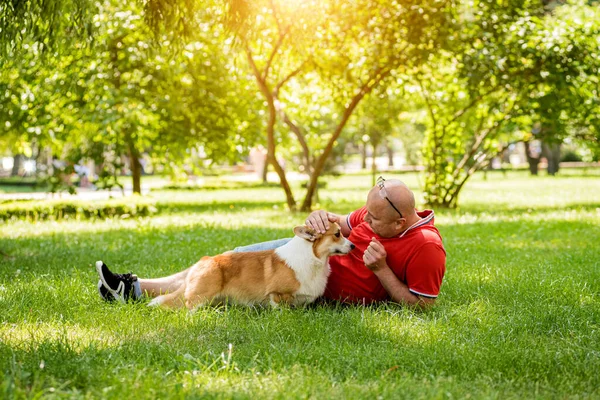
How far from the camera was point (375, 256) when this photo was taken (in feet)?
18.6

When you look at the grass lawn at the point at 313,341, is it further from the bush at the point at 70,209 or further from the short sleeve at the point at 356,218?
the bush at the point at 70,209

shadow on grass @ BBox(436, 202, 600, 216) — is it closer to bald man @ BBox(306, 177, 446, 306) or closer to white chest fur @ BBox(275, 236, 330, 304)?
bald man @ BBox(306, 177, 446, 306)

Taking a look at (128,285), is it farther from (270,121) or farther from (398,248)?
(270,121)

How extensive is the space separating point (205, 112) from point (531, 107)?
8947 mm

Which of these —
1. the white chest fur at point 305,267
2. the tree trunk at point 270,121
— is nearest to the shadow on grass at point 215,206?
the tree trunk at point 270,121

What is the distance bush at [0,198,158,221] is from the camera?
15977 millimetres

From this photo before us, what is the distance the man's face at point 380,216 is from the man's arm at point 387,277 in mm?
109

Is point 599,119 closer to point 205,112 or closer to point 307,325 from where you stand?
point 205,112

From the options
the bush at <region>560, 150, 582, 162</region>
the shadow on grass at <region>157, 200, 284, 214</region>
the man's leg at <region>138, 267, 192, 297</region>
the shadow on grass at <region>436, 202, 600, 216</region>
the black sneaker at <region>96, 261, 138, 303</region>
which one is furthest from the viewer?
the bush at <region>560, 150, 582, 162</region>

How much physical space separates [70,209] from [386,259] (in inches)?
472

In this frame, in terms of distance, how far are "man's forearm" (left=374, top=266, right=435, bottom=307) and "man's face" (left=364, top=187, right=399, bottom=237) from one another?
30 cm

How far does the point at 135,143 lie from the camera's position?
19.9m

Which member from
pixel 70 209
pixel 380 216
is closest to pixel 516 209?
pixel 70 209

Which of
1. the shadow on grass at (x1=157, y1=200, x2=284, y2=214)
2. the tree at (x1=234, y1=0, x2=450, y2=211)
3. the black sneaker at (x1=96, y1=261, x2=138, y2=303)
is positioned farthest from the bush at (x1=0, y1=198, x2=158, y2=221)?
the black sneaker at (x1=96, y1=261, x2=138, y2=303)
